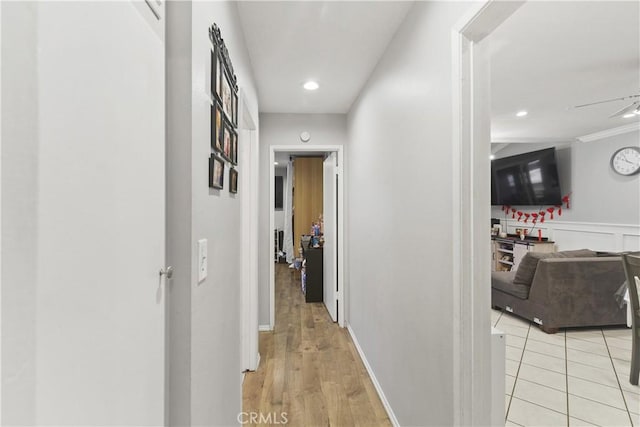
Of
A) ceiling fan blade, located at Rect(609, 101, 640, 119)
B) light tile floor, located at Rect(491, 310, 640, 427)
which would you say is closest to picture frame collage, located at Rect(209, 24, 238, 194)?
light tile floor, located at Rect(491, 310, 640, 427)

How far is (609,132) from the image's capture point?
14.5ft

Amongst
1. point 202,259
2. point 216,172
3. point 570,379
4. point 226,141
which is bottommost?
point 570,379

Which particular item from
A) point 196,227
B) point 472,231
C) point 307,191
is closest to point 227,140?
point 196,227

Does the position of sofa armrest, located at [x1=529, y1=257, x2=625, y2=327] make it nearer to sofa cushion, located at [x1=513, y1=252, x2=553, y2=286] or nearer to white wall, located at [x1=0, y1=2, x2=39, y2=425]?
sofa cushion, located at [x1=513, y1=252, x2=553, y2=286]

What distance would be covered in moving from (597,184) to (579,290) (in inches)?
96.8

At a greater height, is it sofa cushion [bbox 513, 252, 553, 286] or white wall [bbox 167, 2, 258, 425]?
white wall [bbox 167, 2, 258, 425]

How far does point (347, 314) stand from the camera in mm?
3395

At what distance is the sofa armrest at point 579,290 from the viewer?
325 cm

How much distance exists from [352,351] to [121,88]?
280 cm

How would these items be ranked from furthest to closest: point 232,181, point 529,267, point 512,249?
1. point 512,249
2. point 529,267
3. point 232,181

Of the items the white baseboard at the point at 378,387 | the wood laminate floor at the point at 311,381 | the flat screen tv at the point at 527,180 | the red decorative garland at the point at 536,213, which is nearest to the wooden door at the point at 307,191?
the wood laminate floor at the point at 311,381

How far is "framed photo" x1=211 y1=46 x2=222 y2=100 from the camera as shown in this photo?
1063 millimetres

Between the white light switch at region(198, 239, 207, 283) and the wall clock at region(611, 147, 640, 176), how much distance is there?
5797 millimetres

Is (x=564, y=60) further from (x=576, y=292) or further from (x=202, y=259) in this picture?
(x=202, y=259)
